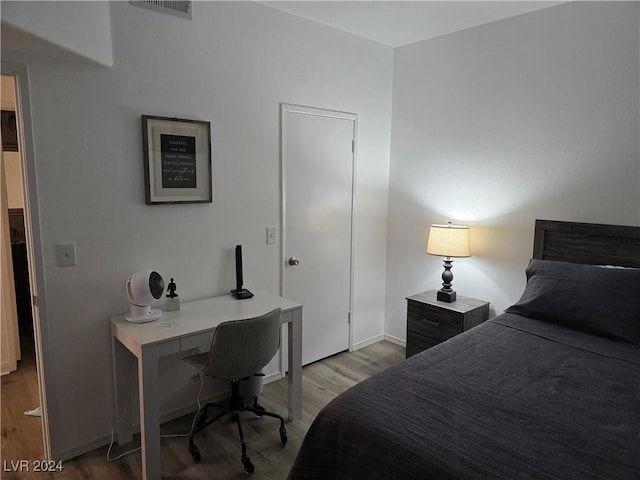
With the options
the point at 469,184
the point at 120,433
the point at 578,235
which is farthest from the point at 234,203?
the point at 578,235

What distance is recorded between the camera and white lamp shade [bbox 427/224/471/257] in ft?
10.7

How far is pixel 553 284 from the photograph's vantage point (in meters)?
2.61

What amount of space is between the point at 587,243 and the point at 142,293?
9.07ft

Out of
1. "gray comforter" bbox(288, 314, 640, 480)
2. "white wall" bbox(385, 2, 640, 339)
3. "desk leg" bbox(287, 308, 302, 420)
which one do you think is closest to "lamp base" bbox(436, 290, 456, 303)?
"white wall" bbox(385, 2, 640, 339)

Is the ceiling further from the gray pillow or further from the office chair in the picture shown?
the office chair

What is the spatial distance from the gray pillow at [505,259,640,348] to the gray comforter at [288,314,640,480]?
0.50 feet

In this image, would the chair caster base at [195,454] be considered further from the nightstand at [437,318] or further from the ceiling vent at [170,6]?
the ceiling vent at [170,6]

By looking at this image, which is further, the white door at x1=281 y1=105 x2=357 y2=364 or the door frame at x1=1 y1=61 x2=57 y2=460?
the white door at x1=281 y1=105 x2=357 y2=364

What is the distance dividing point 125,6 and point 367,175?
222 cm

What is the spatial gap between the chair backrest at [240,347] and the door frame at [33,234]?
88 centimetres

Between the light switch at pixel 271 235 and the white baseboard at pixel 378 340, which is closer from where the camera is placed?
the light switch at pixel 271 235

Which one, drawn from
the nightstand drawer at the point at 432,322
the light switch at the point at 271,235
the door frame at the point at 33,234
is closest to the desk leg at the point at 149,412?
the door frame at the point at 33,234

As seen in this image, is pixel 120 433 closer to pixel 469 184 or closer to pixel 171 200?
pixel 171 200

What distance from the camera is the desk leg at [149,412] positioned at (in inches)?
83.9
